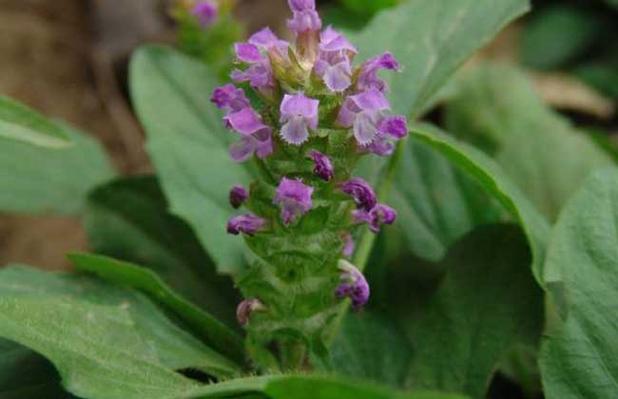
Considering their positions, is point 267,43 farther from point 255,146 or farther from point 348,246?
point 348,246

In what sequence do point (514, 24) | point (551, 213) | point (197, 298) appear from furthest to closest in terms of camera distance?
1. point (514, 24)
2. point (551, 213)
3. point (197, 298)

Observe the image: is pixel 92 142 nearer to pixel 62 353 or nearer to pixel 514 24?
pixel 62 353

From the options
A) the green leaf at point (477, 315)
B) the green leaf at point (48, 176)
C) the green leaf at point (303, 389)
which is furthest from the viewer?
the green leaf at point (48, 176)

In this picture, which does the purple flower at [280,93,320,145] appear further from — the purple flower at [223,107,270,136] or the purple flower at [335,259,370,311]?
the purple flower at [335,259,370,311]

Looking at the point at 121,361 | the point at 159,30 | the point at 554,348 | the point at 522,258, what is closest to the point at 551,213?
the point at 522,258

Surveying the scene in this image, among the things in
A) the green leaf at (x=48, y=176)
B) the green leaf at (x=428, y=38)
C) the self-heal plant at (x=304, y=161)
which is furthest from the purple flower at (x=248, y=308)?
the green leaf at (x=48, y=176)

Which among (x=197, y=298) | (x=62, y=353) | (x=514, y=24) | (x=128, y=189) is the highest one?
(x=62, y=353)

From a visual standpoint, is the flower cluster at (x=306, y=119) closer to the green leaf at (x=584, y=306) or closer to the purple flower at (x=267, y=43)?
the purple flower at (x=267, y=43)
